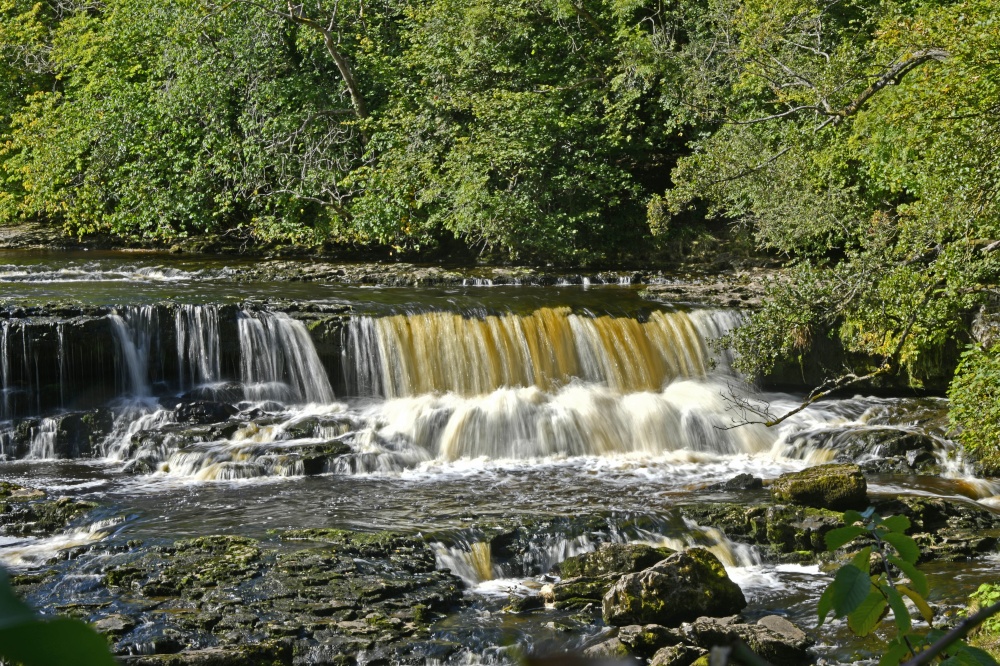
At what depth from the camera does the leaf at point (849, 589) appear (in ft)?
5.06

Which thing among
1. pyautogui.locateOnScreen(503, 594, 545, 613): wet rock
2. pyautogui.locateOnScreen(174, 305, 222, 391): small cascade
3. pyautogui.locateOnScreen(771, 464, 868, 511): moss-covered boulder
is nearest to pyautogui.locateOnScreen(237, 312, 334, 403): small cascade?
pyautogui.locateOnScreen(174, 305, 222, 391): small cascade

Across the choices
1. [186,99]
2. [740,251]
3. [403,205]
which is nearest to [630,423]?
[740,251]

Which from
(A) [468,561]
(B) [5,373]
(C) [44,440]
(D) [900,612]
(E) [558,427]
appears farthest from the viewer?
(B) [5,373]

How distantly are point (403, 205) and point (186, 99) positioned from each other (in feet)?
20.0

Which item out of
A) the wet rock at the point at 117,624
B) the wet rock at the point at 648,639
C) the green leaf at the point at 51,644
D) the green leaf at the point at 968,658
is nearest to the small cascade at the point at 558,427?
the wet rock at the point at 117,624

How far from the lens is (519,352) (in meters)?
15.1

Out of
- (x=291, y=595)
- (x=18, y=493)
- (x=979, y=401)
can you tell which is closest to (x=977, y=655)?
(x=291, y=595)

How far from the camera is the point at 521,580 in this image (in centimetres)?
922

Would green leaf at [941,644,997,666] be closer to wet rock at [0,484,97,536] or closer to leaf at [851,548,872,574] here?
leaf at [851,548,872,574]

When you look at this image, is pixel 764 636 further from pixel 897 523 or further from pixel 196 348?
pixel 196 348

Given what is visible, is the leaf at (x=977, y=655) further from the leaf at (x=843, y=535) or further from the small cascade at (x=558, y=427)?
the small cascade at (x=558, y=427)

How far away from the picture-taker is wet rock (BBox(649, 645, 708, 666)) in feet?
23.8

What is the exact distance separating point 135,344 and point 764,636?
10.2m

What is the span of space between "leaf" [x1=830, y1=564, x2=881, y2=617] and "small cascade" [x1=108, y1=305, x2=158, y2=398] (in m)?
13.8
